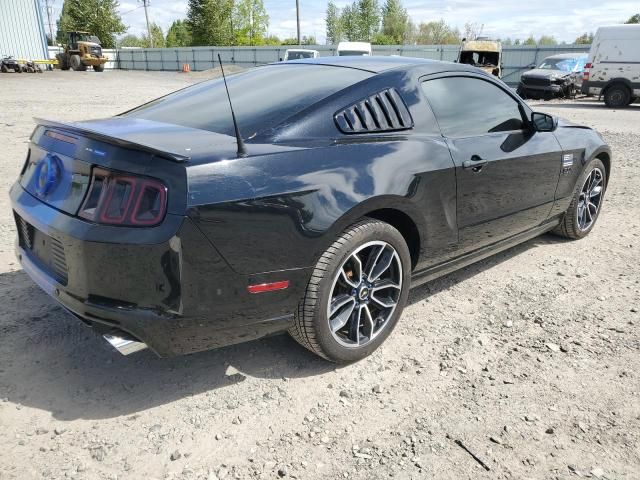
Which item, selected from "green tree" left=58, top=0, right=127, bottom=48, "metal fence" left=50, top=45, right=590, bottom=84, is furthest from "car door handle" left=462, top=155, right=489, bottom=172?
"green tree" left=58, top=0, right=127, bottom=48

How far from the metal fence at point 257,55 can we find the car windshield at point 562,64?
27.5 ft

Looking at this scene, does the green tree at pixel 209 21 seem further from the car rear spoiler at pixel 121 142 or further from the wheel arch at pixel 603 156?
the car rear spoiler at pixel 121 142

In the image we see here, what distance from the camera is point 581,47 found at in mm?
28797

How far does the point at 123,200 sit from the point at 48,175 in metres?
0.63

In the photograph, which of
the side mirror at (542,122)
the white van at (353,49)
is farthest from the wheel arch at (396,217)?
the white van at (353,49)

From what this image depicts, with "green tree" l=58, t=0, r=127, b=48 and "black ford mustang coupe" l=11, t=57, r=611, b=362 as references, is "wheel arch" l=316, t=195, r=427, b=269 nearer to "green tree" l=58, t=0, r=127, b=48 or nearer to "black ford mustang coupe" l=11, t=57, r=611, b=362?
"black ford mustang coupe" l=11, t=57, r=611, b=362

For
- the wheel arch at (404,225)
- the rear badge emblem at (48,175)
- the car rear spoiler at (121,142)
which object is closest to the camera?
the car rear spoiler at (121,142)

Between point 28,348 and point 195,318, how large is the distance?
1267 mm

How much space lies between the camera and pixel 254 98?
2918 mm

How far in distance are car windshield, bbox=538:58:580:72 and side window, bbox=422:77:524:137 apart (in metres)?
19.6

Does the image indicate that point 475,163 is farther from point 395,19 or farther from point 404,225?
point 395,19

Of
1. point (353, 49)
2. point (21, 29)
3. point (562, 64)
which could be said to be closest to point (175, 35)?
point (21, 29)

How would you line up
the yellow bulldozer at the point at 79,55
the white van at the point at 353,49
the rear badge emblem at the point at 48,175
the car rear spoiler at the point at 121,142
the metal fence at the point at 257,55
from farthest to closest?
1. the yellow bulldozer at the point at 79,55
2. the metal fence at the point at 257,55
3. the white van at the point at 353,49
4. the rear badge emblem at the point at 48,175
5. the car rear spoiler at the point at 121,142

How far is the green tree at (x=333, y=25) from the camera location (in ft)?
236
